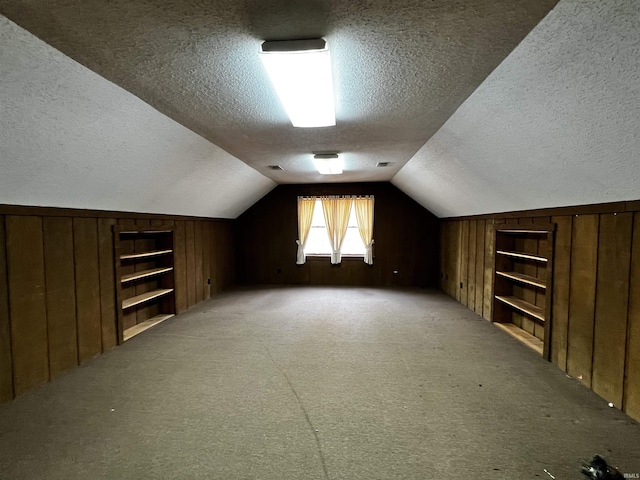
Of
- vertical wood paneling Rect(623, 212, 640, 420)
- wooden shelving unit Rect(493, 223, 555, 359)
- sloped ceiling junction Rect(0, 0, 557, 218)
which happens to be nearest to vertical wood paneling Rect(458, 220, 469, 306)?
wooden shelving unit Rect(493, 223, 555, 359)

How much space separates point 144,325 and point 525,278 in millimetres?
4870

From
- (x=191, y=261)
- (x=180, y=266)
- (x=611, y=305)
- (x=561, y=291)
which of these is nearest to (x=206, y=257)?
(x=191, y=261)

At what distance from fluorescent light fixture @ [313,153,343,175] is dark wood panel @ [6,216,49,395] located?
9.54 feet

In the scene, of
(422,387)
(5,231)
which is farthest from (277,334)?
(5,231)

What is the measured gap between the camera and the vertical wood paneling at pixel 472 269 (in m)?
4.71

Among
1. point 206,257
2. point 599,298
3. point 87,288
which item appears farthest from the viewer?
point 206,257

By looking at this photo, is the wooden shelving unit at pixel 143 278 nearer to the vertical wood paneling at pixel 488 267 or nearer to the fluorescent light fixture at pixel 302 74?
the fluorescent light fixture at pixel 302 74

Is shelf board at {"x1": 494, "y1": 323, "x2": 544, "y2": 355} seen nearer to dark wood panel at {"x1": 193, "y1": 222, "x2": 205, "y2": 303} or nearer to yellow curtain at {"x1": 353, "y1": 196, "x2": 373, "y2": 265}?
yellow curtain at {"x1": 353, "y1": 196, "x2": 373, "y2": 265}

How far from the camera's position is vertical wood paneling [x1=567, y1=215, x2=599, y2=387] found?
2.43 metres

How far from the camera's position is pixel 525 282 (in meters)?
3.42

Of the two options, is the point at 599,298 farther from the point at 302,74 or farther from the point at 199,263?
the point at 199,263

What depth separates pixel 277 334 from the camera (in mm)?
3641

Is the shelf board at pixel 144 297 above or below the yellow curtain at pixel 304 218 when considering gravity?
below

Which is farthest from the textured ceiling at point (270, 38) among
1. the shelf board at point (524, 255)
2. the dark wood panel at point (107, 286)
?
the shelf board at point (524, 255)
